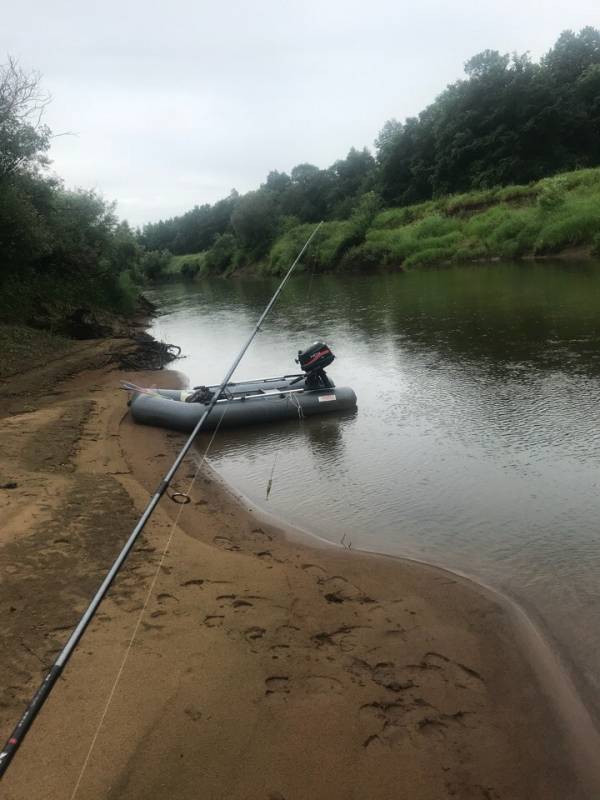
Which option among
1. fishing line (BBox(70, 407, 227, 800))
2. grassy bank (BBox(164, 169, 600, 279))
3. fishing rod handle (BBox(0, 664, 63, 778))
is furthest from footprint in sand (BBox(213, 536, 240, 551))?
grassy bank (BBox(164, 169, 600, 279))

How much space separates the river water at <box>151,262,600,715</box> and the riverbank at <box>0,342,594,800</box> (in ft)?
1.89

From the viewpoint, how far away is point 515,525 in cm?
562

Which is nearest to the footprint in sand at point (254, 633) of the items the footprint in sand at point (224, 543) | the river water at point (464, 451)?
the footprint in sand at point (224, 543)

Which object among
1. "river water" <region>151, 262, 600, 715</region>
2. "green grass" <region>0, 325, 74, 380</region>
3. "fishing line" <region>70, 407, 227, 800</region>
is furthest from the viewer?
"green grass" <region>0, 325, 74, 380</region>

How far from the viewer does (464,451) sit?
7.60m

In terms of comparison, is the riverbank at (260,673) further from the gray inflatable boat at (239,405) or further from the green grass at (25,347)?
the green grass at (25,347)

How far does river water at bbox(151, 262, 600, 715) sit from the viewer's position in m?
4.99

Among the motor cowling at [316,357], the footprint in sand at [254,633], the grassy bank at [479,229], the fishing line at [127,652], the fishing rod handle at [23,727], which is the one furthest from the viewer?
the grassy bank at [479,229]

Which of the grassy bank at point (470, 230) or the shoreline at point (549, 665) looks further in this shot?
the grassy bank at point (470, 230)

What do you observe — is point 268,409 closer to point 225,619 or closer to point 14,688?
point 225,619

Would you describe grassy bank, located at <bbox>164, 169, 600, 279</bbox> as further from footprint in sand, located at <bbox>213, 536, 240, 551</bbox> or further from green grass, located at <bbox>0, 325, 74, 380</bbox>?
footprint in sand, located at <bbox>213, 536, 240, 551</bbox>

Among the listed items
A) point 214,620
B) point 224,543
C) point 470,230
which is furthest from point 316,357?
point 470,230

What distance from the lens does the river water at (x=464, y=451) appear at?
499cm

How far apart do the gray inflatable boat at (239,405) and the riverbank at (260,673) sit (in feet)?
12.3
